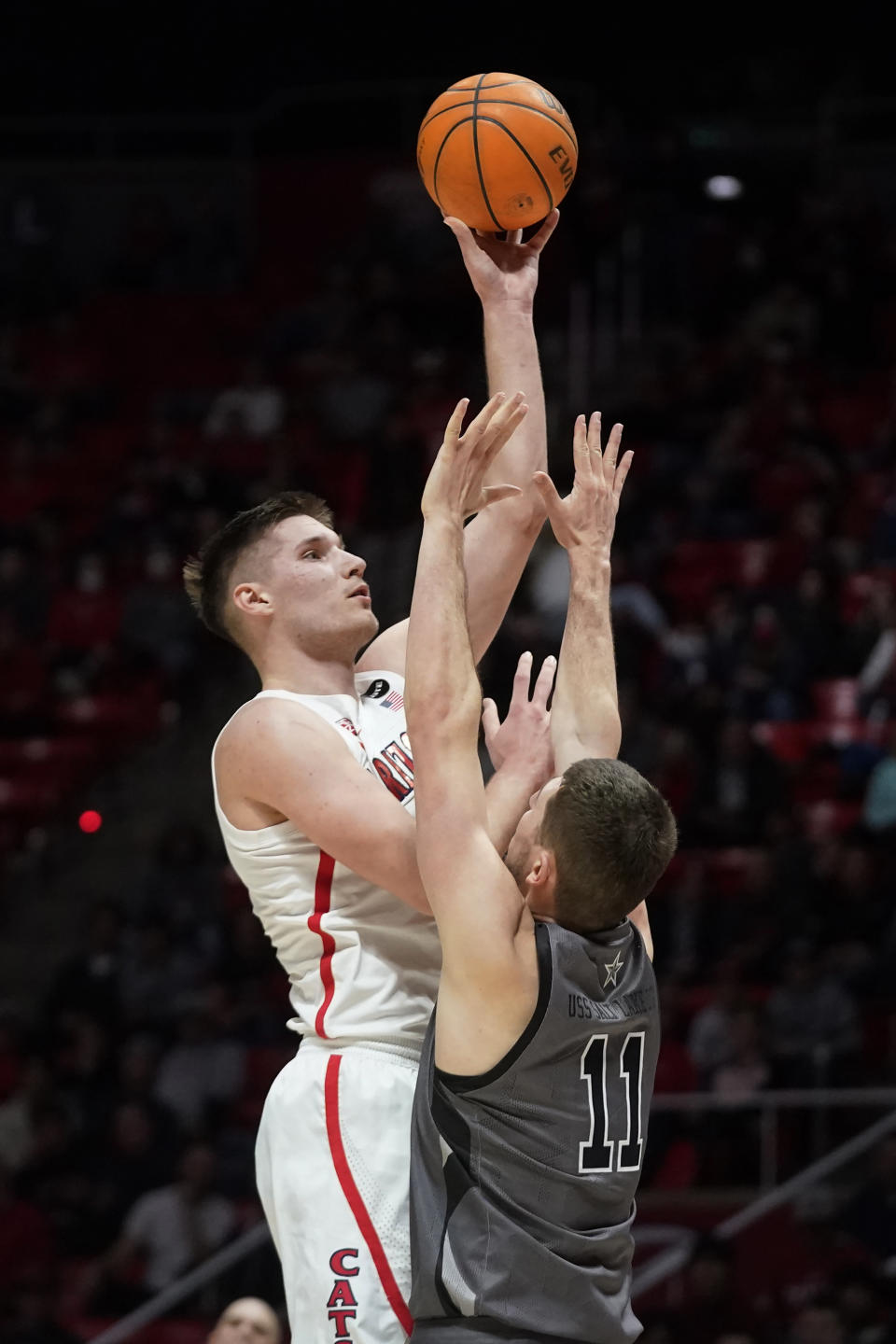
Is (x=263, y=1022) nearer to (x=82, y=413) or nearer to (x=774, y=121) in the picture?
(x=82, y=413)

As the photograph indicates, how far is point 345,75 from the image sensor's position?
16375mm

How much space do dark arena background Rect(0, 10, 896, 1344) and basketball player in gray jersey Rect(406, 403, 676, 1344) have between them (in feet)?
15.2

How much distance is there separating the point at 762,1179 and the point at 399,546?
17.6 ft

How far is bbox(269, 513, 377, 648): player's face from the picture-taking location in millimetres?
4000

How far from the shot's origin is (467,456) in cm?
351

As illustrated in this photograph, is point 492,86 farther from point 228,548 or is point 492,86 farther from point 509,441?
point 228,548

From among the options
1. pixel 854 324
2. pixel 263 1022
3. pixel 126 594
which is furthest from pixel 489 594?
pixel 854 324

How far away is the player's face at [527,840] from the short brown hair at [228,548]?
956 mm

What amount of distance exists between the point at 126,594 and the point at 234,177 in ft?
15.6

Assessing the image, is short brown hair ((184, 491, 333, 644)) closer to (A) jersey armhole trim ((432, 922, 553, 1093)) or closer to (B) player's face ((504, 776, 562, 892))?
(B) player's face ((504, 776, 562, 892))

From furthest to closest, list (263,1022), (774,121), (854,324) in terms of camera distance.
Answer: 1. (774,121)
2. (854,324)
3. (263,1022)

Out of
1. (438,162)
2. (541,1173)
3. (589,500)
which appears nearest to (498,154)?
(438,162)

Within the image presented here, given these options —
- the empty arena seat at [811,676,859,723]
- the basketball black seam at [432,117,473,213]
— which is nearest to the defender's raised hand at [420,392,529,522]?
the basketball black seam at [432,117,473,213]

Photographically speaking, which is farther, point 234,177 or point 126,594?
point 234,177
